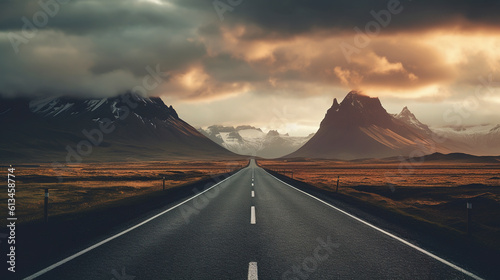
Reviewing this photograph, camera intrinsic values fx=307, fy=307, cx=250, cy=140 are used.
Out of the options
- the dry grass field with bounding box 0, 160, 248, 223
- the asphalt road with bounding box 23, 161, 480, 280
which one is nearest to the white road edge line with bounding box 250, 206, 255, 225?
the asphalt road with bounding box 23, 161, 480, 280

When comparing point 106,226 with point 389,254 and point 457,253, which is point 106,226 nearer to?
point 389,254

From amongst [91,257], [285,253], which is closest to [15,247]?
[91,257]

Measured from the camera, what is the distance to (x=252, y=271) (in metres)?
5.43

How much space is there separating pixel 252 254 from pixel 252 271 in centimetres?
105

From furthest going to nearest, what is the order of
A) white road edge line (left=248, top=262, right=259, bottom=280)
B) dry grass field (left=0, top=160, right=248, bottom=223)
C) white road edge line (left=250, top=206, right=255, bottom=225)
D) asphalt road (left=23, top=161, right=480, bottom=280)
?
1. dry grass field (left=0, top=160, right=248, bottom=223)
2. white road edge line (left=250, top=206, right=255, bottom=225)
3. asphalt road (left=23, top=161, right=480, bottom=280)
4. white road edge line (left=248, top=262, right=259, bottom=280)

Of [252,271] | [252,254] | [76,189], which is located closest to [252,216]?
[252,254]

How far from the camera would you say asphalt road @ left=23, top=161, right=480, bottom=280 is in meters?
5.37

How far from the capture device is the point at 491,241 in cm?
880

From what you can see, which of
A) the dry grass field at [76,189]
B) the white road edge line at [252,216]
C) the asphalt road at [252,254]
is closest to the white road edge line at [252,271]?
the asphalt road at [252,254]

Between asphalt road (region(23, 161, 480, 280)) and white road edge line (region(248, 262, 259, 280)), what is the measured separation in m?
0.01

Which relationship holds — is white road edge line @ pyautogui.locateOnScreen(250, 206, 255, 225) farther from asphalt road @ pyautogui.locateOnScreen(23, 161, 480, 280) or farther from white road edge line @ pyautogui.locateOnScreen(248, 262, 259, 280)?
white road edge line @ pyautogui.locateOnScreen(248, 262, 259, 280)

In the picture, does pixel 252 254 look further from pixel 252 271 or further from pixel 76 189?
pixel 76 189

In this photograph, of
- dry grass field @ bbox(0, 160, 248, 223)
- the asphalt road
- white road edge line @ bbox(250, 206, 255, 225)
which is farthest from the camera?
dry grass field @ bbox(0, 160, 248, 223)

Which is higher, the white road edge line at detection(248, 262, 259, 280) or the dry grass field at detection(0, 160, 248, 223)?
the white road edge line at detection(248, 262, 259, 280)
